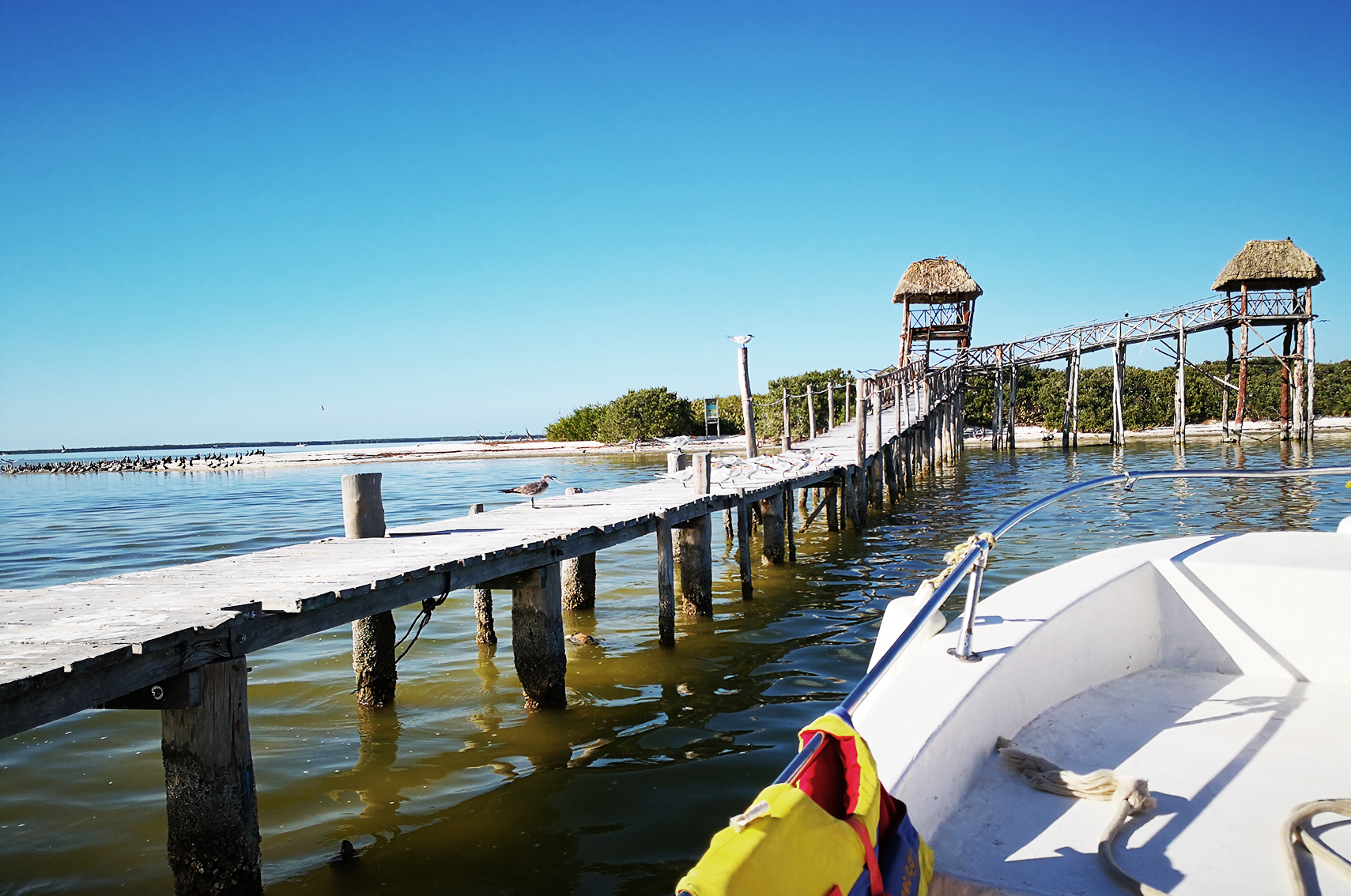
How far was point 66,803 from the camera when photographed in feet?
17.8

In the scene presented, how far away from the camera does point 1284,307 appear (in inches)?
1287

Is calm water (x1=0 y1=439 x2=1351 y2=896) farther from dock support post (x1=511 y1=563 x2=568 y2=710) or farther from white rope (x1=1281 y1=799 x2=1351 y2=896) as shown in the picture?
white rope (x1=1281 y1=799 x2=1351 y2=896)

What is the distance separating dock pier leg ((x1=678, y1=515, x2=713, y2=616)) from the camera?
9.80m

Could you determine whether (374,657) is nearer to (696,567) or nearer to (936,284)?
(696,567)

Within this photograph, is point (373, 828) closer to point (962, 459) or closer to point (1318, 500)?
point (1318, 500)

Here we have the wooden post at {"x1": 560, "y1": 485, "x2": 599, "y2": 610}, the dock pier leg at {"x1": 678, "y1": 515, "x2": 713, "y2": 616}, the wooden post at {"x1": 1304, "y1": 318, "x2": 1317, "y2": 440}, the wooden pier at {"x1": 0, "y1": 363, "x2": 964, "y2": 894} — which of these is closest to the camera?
the wooden pier at {"x1": 0, "y1": 363, "x2": 964, "y2": 894}

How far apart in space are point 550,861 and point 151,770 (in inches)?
134

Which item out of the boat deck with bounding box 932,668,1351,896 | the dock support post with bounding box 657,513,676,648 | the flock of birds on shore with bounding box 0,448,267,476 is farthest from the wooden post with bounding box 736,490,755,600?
the flock of birds on shore with bounding box 0,448,267,476

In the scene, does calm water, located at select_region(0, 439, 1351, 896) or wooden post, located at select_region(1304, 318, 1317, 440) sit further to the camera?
wooden post, located at select_region(1304, 318, 1317, 440)

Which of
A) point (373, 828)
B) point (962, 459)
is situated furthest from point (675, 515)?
point (962, 459)

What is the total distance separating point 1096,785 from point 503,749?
418 cm

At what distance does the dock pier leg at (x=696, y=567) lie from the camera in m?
9.80

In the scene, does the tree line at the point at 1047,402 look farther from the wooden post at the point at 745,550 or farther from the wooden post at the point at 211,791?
the wooden post at the point at 211,791

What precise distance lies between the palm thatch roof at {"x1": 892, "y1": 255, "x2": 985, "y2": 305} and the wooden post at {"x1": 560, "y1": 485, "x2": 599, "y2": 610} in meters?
29.6
